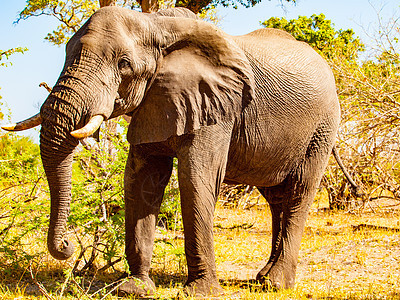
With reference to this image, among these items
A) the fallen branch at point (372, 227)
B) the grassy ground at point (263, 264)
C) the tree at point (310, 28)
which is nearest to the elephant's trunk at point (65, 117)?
the grassy ground at point (263, 264)

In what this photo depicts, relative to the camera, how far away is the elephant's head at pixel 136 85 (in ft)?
11.4

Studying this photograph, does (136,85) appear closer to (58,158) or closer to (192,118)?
(192,118)

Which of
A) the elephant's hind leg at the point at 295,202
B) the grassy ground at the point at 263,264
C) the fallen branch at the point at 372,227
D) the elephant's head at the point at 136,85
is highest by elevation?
the elephant's head at the point at 136,85

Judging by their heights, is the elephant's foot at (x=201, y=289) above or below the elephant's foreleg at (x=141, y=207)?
below

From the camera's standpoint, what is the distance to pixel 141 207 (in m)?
4.49

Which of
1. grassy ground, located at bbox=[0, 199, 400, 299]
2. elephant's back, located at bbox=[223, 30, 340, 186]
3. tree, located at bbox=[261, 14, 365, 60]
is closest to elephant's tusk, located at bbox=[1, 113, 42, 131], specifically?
grassy ground, located at bbox=[0, 199, 400, 299]

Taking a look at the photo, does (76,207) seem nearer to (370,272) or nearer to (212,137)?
(212,137)

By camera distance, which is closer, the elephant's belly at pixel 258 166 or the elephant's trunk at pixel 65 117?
the elephant's trunk at pixel 65 117

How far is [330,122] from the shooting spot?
17.0 feet

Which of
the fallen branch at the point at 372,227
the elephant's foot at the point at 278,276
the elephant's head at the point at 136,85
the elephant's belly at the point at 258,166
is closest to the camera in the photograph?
the elephant's head at the point at 136,85

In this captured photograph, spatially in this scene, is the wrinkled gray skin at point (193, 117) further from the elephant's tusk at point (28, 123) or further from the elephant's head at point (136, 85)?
the elephant's tusk at point (28, 123)

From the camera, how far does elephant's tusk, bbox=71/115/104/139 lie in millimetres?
3335

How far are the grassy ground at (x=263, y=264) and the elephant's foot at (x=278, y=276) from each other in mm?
89

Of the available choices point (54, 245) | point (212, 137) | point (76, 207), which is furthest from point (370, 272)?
point (54, 245)
